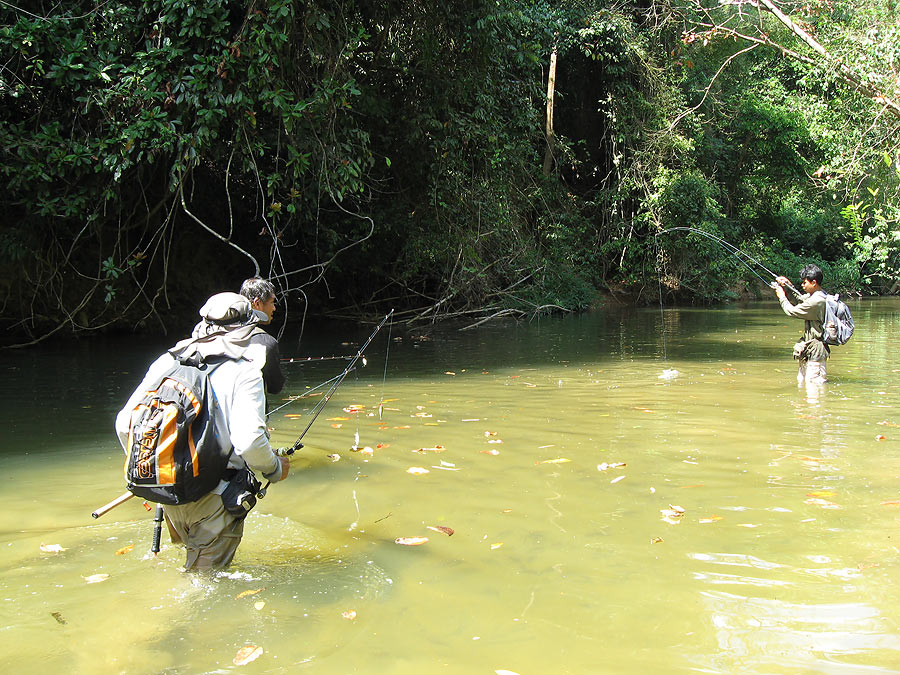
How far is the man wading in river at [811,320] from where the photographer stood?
905 cm

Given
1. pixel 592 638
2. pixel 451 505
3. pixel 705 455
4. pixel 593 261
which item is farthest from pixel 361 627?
pixel 593 261

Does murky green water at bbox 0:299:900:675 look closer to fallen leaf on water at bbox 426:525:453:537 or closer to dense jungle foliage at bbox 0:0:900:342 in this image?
fallen leaf on water at bbox 426:525:453:537

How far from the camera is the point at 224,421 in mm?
3648

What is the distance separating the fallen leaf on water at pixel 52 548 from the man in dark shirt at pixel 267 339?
1409 mm

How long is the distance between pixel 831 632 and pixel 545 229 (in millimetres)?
19820

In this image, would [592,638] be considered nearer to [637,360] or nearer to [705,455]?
[705,455]

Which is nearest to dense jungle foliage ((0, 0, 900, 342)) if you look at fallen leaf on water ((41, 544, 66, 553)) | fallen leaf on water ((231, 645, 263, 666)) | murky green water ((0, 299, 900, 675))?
murky green water ((0, 299, 900, 675))

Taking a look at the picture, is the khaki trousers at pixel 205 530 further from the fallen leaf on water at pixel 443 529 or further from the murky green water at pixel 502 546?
the fallen leaf on water at pixel 443 529

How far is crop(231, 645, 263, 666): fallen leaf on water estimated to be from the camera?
3.27 m

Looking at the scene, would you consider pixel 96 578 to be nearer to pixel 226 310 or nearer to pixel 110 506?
pixel 110 506

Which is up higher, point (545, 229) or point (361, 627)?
point (545, 229)

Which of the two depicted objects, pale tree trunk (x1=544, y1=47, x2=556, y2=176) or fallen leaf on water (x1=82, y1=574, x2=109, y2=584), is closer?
fallen leaf on water (x1=82, y1=574, x2=109, y2=584)

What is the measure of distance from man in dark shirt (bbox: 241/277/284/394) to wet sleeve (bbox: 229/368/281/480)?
26.8 inches

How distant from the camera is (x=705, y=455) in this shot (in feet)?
21.2
